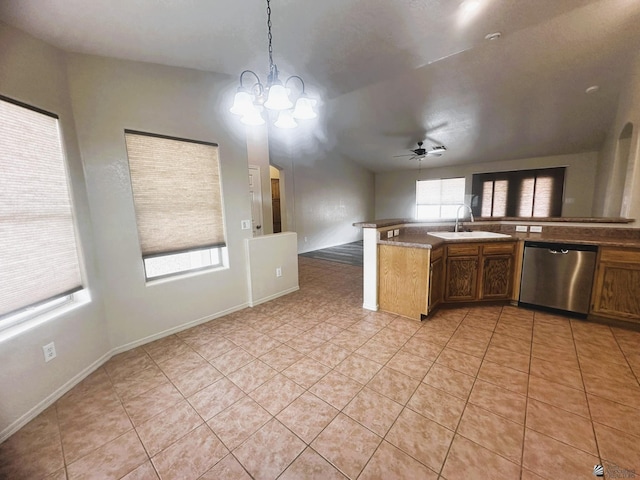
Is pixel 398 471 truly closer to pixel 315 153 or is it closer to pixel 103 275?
pixel 103 275

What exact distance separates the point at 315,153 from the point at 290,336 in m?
5.44

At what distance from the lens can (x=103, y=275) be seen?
2174mm

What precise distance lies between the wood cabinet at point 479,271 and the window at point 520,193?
5224 millimetres

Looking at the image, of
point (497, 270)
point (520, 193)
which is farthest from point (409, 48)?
point (520, 193)

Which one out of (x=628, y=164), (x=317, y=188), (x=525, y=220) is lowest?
(x=525, y=220)

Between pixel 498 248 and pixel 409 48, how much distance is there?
2.35 m

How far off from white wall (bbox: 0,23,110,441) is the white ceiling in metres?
0.18

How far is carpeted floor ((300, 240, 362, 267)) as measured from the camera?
5844mm

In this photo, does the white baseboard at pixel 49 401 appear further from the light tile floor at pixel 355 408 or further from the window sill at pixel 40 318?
the window sill at pixel 40 318

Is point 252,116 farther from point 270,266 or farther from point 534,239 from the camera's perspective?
point 534,239

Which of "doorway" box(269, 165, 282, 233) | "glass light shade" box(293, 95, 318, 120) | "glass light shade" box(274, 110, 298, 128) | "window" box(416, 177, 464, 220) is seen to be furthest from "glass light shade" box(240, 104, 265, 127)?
"window" box(416, 177, 464, 220)

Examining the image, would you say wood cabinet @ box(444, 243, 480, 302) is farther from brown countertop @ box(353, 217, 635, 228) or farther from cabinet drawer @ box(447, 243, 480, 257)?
brown countertop @ box(353, 217, 635, 228)

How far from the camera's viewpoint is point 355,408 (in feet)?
5.22

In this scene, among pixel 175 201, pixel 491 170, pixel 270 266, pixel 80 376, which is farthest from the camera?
pixel 491 170
